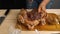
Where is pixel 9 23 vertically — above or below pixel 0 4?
below

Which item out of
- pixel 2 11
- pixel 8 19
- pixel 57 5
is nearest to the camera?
pixel 8 19

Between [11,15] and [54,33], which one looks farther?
[11,15]

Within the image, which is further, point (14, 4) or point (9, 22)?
point (14, 4)

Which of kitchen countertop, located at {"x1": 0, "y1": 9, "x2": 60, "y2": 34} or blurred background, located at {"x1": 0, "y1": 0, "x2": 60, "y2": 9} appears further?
blurred background, located at {"x1": 0, "y1": 0, "x2": 60, "y2": 9}

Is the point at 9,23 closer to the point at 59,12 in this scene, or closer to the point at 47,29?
the point at 47,29

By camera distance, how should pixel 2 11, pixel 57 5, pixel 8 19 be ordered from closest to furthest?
pixel 8 19 < pixel 2 11 < pixel 57 5

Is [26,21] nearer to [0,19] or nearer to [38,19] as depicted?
[38,19]

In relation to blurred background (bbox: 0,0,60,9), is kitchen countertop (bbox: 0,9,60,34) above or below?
below

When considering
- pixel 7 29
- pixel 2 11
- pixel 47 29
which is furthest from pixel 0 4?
pixel 47 29

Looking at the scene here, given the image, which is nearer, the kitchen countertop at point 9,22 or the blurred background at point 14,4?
the kitchen countertop at point 9,22

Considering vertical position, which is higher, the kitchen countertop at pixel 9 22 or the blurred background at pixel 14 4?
the blurred background at pixel 14 4
